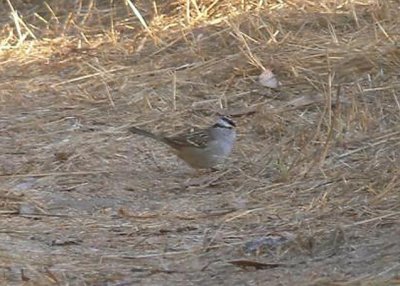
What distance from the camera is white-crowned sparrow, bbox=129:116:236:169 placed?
6238 millimetres

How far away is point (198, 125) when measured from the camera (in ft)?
23.5

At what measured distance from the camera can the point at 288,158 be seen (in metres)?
6.22

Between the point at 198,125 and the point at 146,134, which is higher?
the point at 146,134

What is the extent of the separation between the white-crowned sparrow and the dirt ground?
9cm

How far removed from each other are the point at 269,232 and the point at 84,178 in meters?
1.63

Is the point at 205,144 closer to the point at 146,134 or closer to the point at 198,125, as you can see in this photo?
the point at 146,134

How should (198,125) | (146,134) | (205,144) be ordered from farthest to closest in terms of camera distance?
(198,125) → (146,134) → (205,144)

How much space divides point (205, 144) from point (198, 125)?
880 mm

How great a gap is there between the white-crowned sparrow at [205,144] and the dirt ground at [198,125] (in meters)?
0.09

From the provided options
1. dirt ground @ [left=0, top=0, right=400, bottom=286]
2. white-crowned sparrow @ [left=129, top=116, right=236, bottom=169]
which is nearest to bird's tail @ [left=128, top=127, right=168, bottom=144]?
white-crowned sparrow @ [left=129, top=116, right=236, bottom=169]

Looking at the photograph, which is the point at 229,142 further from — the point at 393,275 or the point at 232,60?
the point at 393,275

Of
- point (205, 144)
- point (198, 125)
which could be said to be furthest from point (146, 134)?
point (198, 125)

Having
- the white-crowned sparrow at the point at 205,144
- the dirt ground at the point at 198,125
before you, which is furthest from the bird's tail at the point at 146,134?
the dirt ground at the point at 198,125

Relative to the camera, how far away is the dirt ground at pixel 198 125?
450 centimetres
